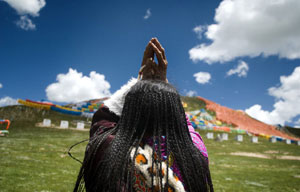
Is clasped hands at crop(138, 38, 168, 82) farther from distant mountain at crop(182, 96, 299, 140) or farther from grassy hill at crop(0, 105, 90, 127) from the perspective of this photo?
distant mountain at crop(182, 96, 299, 140)

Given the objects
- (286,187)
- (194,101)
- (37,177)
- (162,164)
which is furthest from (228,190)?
(194,101)

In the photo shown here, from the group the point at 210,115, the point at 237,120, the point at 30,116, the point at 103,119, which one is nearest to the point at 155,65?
the point at 103,119

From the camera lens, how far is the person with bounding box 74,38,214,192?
1.26 meters

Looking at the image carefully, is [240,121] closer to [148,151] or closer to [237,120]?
[237,120]

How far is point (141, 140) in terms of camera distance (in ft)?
4.42

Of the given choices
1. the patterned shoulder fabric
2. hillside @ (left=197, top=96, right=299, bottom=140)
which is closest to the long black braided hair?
the patterned shoulder fabric

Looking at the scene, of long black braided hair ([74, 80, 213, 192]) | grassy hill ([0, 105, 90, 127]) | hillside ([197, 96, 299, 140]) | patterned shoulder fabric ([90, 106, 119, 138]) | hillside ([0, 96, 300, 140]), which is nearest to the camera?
long black braided hair ([74, 80, 213, 192])

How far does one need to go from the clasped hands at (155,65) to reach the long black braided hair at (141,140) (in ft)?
0.70

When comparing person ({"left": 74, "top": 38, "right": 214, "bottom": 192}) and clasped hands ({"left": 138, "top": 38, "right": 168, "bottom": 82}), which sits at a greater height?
clasped hands ({"left": 138, "top": 38, "right": 168, "bottom": 82})

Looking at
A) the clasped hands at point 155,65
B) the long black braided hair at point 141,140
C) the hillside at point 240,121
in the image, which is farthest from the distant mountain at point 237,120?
the long black braided hair at point 141,140

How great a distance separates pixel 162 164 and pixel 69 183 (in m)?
4.66

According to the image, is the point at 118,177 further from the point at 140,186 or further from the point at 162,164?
the point at 162,164

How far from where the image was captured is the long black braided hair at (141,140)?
1263mm

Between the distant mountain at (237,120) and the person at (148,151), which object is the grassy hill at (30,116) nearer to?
the person at (148,151)
